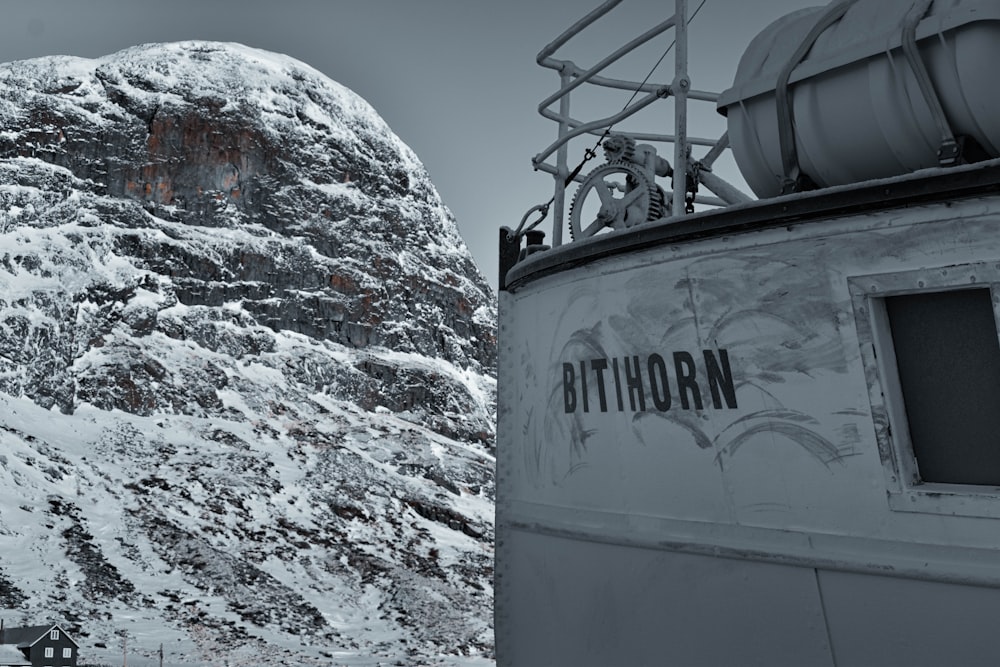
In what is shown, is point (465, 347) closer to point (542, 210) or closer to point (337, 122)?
point (337, 122)

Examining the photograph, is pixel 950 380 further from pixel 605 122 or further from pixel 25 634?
pixel 25 634

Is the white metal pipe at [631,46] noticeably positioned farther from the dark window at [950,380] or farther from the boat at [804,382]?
the dark window at [950,380]

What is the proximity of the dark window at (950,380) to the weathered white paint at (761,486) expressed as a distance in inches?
5.1

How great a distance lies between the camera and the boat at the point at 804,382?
3434 millimetres

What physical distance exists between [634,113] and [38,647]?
105ft

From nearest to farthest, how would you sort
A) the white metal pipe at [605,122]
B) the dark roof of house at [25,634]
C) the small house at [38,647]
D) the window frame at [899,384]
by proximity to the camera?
1. the window frame at [899,384]
2. the white metal pipe at [605,122]
3. the small house at [38,647]
4. the dark roof of house at [25,634]

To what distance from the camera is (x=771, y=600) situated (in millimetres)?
3801

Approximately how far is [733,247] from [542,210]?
2706 mm

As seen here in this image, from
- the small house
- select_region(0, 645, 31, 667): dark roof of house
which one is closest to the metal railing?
the small house

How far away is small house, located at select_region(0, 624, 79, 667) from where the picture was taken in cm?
2912

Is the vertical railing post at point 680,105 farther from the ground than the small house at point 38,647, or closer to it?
farther from the ground

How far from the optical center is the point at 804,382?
12.4ft

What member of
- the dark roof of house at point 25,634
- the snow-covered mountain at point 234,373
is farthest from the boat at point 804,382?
the snow-covered mountain at point 234,373

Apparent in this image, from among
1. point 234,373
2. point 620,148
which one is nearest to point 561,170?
point 620,148
